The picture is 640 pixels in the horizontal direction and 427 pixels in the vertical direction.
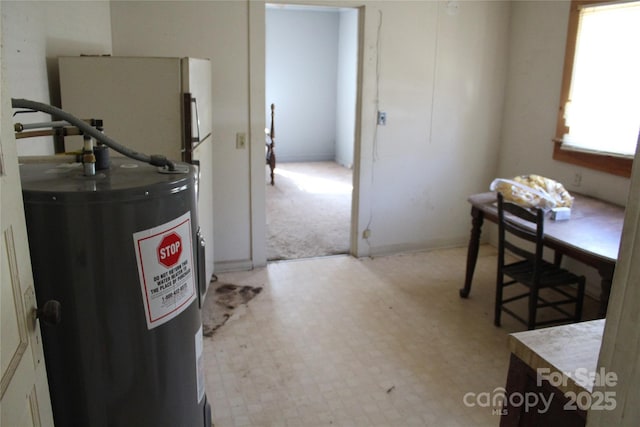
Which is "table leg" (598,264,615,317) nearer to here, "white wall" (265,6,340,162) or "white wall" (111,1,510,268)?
"white wall" (111,1,510,268)

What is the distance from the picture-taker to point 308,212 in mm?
5582

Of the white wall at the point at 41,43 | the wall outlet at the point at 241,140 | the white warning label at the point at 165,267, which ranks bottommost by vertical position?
the white warning label at the point at 165,267

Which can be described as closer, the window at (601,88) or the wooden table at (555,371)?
the wooden table at (555,371)

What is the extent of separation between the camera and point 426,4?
12.8 ft

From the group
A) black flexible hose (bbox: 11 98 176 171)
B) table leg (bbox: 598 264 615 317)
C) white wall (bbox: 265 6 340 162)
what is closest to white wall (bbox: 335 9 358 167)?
white wall (bbox: 265 6 340 162)

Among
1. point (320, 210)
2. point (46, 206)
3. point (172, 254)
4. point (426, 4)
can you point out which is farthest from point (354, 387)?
point (320, 210)

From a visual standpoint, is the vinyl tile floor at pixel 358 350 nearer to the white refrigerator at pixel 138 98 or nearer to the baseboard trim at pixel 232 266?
the baseboard trim at pixel 232 266

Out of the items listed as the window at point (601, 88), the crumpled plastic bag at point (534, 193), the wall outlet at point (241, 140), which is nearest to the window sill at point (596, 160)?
the window at point (601, 88)

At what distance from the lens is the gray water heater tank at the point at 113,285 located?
3.75 feet

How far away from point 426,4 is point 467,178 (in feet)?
4.93

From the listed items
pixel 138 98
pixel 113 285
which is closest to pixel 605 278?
pixel 113 285

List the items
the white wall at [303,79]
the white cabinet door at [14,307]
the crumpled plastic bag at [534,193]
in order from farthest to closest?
1. the white wall at [303,79]
2. the crumpled plastic bag at [534,193]
3. the white cabinet door at [14,307]

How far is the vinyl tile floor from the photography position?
2.29m

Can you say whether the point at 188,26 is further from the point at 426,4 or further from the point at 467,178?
the point at 467,178
